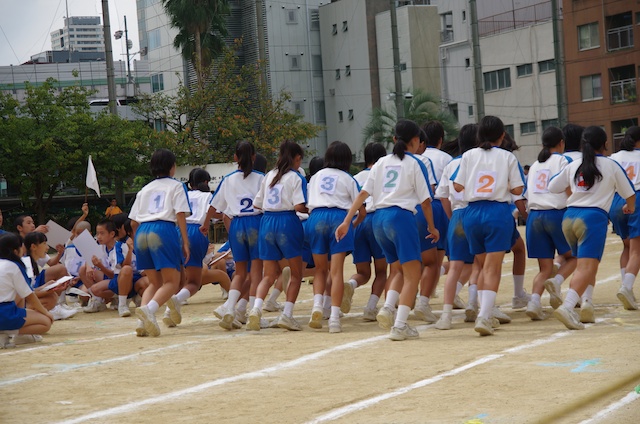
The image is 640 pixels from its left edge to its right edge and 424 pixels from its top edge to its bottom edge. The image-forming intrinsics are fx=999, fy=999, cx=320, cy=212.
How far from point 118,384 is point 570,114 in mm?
48063

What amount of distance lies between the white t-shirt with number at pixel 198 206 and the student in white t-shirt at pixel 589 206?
16.3ft

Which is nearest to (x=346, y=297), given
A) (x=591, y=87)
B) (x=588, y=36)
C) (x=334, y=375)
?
(x=334, y=375)

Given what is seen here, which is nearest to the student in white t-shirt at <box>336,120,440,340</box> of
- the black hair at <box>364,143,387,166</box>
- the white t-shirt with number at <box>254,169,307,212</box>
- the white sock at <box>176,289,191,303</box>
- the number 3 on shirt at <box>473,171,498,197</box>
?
the number 3 on shirt at <box>473,171,498,197</box>

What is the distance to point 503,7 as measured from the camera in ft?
196

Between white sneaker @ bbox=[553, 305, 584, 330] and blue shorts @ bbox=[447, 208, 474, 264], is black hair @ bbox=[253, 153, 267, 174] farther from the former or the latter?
white sneaker @ bbox=[553, 305, 584, 330]

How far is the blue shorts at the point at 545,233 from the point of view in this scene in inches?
443

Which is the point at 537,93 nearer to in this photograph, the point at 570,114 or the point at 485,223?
the point at 570,114

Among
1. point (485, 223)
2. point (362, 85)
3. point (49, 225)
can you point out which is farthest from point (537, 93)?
point (485, 223)

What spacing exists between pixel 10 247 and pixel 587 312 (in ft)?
20.1

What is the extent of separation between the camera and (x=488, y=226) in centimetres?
1009

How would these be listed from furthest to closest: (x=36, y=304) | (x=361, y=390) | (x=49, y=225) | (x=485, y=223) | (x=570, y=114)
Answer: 1. (x=570, y=114)
2. (x=49, y=225)
3. (x=36, y=304)
4. (x=485, y=223)
5. (x=361, y=390)

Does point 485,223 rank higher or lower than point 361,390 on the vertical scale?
higher

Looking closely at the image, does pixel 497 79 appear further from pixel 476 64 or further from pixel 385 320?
pixel 385 320

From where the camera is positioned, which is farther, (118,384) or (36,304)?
(36,304)
